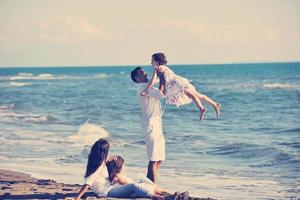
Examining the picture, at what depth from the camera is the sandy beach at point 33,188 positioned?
23.9 feet

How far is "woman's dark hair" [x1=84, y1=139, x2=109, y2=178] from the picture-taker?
6.55 meters

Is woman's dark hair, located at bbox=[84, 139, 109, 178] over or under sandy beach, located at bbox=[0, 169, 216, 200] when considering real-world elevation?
over

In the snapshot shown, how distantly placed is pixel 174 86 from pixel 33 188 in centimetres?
→ 273

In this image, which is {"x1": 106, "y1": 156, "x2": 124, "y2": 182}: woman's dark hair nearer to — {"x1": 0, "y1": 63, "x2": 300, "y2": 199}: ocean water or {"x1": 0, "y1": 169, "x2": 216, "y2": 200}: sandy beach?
{"x1": 0, "y1": 169, "x2": 216, "y2": 200}: sandy beach

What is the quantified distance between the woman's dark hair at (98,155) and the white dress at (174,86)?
41.6 inches

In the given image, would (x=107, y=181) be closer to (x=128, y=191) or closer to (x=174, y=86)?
(x=128, y=191)

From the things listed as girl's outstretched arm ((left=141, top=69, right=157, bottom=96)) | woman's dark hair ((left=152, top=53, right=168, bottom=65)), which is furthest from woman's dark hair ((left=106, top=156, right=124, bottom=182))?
woman's dark hair ((left=152, top=53, right=168, bottom=65))

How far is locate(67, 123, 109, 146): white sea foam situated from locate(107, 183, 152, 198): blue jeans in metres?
6.95

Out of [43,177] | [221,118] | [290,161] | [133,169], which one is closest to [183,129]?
[221,118]

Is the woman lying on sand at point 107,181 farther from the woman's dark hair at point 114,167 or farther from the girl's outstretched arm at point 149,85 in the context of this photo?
the girl's outstretched arm at point 149,85

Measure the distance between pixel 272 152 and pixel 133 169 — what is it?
13.0ft

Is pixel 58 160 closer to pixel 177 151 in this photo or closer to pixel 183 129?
pixel 177 151

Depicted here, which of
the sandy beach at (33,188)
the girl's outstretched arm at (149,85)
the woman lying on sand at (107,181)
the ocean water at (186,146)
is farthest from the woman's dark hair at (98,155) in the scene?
the ocean water at (186,146)

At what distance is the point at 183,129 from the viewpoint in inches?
698
